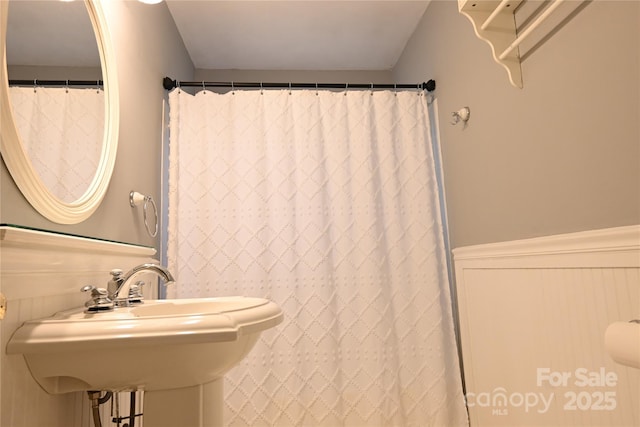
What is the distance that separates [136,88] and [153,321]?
120 centimetres

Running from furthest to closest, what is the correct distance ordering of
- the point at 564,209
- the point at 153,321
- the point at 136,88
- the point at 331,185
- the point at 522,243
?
1. the point at 331,185
2. the point at 136,88
3. the point at 522,243
4. the point at 564,209
5. the point at 153,321

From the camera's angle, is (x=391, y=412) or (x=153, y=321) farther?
(x=391, y=412)

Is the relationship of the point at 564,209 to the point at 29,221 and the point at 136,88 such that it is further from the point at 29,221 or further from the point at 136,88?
the point at 136,88

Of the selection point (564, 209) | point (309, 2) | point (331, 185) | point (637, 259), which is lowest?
point (637, 259)

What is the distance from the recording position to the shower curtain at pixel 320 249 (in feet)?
5.67

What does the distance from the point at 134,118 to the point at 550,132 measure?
151cm

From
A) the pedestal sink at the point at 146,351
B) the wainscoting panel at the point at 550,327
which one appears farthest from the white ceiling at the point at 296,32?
the pedestal sink at the point at 146,351

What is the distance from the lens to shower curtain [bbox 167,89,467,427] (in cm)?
173

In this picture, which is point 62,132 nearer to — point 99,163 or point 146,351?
point 99,163

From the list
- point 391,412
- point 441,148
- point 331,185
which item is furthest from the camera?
point 441,148

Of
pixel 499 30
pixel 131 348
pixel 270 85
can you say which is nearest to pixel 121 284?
pixel 131 348

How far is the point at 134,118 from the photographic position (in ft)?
5.18

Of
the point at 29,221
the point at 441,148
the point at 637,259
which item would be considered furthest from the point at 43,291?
the point at 441,148

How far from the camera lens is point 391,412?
1.73m
